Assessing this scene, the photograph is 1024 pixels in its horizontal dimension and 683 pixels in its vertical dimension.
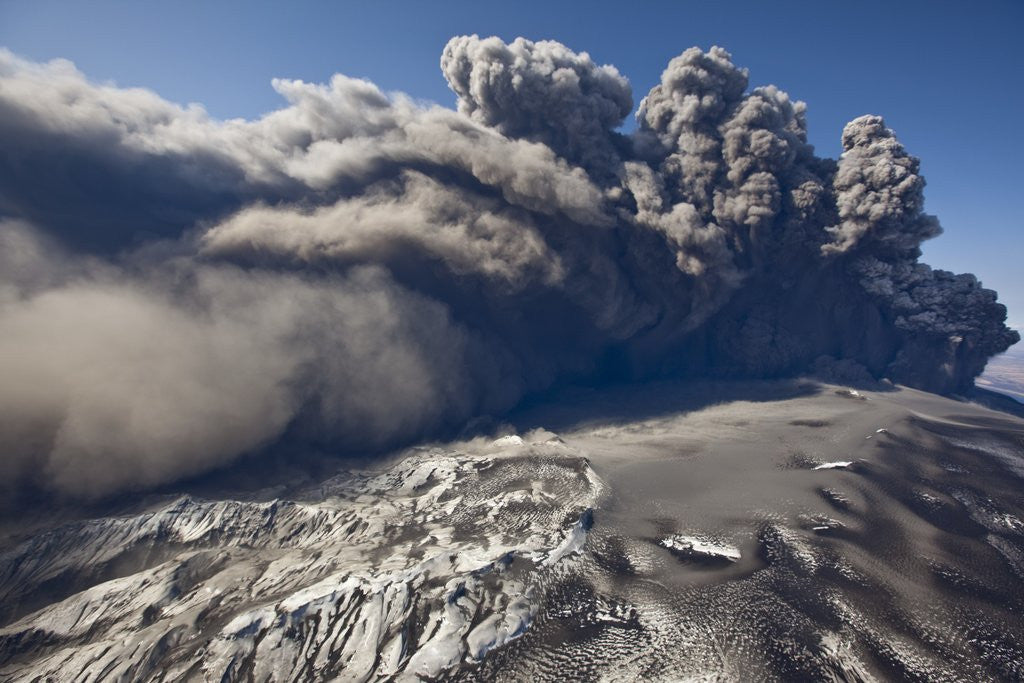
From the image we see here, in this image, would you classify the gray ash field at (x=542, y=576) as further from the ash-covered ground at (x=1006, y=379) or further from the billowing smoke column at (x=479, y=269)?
the ash-covered ground at (x=1006, y=379)

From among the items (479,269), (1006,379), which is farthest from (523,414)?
(1006,379)

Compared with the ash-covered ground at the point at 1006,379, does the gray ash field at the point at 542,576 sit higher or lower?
lower

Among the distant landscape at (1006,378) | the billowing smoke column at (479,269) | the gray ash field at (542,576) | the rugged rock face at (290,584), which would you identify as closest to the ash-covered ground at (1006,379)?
the distant landscape at (1006,378)

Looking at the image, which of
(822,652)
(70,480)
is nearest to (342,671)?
(822,652)

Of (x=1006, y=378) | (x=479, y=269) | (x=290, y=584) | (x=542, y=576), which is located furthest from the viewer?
(x=1006, y=378)

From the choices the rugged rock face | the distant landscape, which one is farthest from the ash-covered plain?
the distant landscape

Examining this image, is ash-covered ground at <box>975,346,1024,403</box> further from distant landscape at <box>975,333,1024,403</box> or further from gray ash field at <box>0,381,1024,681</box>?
gray ash field at <box>0,381,1024,681</box>

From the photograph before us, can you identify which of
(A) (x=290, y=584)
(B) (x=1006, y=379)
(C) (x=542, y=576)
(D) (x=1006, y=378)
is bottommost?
(A) (x=290, y=584)

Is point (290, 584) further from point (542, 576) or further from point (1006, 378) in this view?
point (1006, 378)
